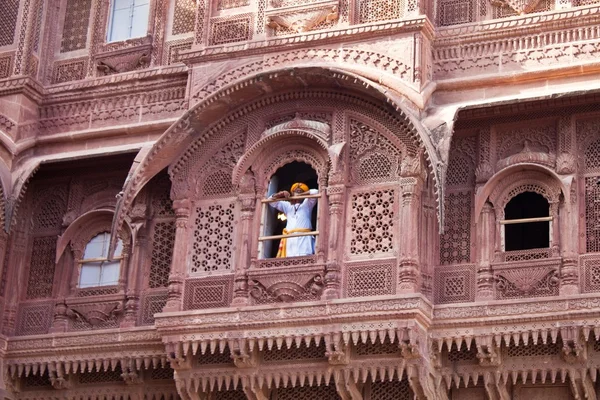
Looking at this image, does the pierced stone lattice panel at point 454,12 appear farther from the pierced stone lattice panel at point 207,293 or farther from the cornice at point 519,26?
the pierced stone lattice panel at point 207,293

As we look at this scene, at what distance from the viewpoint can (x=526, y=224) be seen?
50.5 ft

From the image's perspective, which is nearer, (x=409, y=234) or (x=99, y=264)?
(x=409, y=234)

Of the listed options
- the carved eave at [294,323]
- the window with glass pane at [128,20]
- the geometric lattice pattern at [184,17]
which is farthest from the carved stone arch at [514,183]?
the window with glass pane at [128,20]

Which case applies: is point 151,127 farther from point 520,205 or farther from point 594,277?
point 594,277

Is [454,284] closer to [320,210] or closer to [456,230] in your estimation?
[456,230]

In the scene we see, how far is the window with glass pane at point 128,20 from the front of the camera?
1716 cm

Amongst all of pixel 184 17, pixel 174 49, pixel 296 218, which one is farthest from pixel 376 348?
pixel 184 17

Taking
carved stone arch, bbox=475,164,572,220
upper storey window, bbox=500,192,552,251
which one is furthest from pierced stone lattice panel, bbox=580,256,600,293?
upper storey window, bbox=500,192,552,251

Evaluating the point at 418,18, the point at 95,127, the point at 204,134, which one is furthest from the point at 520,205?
the point at 95,127

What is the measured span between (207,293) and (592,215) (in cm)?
366

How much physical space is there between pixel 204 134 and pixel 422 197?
2.34 m

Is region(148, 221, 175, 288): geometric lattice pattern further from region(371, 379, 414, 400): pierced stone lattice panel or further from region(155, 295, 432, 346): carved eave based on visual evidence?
region(371, 379, 414, 400): pierced stone lattice panel

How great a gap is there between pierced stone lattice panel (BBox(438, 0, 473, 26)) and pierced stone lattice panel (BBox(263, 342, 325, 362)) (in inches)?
135

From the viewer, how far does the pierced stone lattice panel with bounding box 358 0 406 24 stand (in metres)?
15.4
